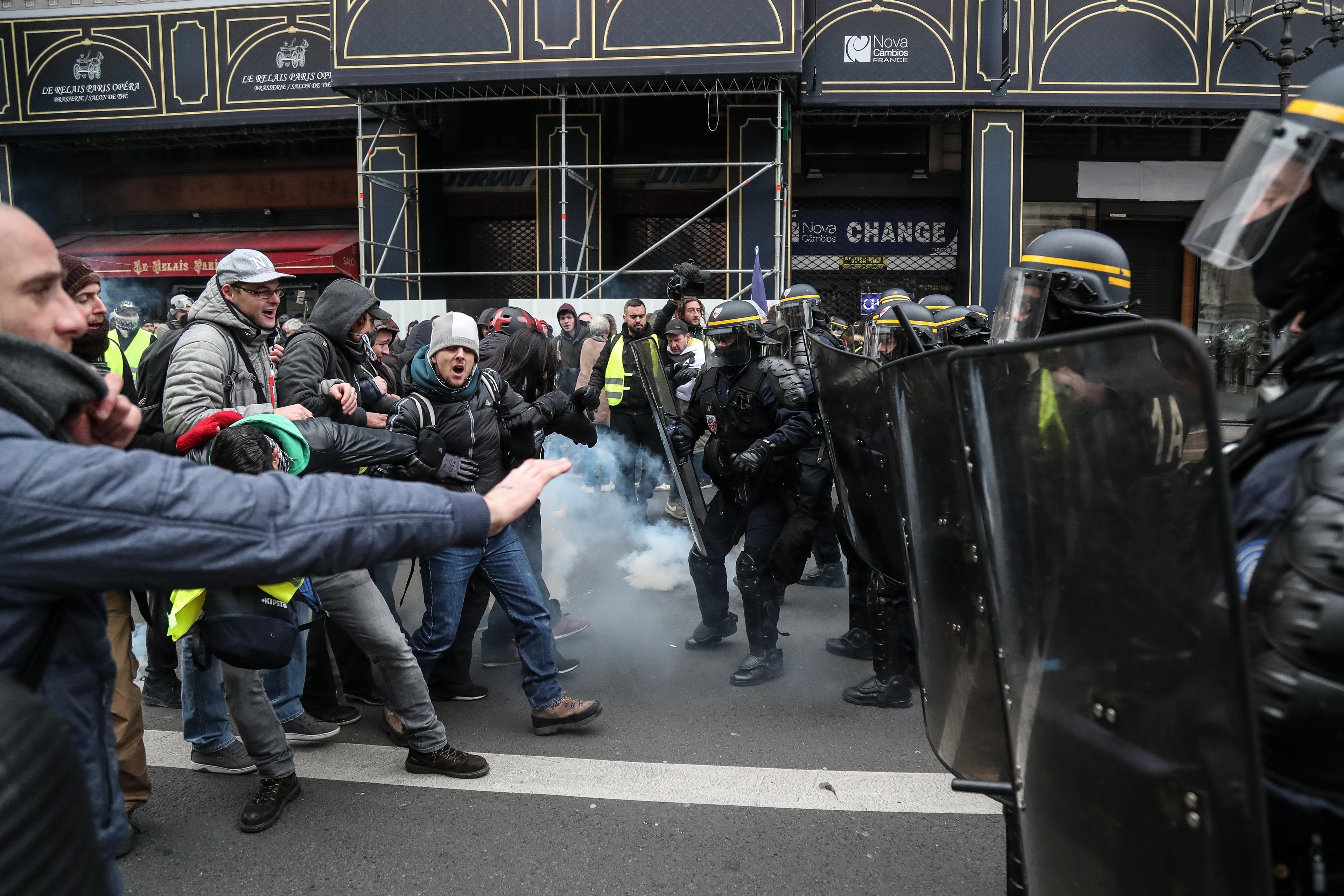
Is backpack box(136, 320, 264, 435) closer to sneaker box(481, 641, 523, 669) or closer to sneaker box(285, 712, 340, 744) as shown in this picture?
sneaker box(285, 712, 340, 744)

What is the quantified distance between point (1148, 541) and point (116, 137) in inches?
751

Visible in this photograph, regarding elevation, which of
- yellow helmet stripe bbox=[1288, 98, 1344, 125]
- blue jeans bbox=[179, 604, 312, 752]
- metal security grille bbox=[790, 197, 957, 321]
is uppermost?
metal security grille bbox=[790, 197, 957, 321]

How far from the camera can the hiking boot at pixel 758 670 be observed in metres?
4.69

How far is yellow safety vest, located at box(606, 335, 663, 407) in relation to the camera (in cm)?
834

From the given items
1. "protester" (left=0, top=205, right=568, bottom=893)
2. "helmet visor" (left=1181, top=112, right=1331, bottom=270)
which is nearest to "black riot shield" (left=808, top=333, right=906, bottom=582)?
"helmet visor" (left=1181, top=112, right=1331, bottom=270)

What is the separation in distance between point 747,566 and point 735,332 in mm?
1250

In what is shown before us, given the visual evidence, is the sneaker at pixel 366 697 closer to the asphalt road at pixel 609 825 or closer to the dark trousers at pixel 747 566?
the asphalt road at pixel 609 825

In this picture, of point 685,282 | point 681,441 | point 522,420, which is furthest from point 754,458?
point 685,282

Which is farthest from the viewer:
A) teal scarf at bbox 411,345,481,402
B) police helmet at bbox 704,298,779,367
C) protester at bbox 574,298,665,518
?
protester at bbox 574,298,665,518

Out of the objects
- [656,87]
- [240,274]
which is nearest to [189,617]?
[240,274]

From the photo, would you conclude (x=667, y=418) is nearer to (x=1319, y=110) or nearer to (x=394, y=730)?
(x=394, y=730)

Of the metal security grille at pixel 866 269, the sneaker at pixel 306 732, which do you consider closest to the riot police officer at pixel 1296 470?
the sneaker at pixel 306 732

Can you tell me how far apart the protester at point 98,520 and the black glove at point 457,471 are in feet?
8.18

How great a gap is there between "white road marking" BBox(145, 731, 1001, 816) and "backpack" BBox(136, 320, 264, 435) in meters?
1.33
